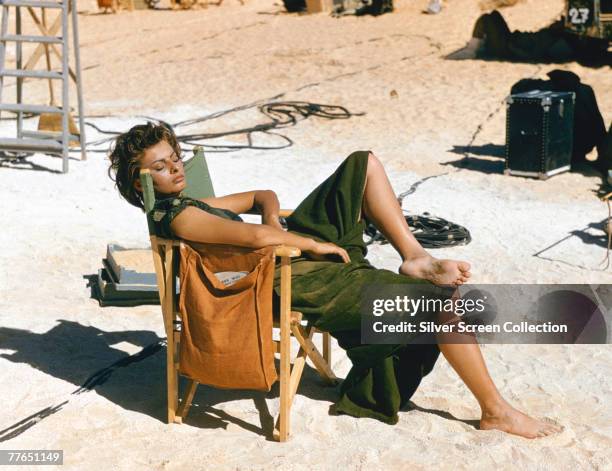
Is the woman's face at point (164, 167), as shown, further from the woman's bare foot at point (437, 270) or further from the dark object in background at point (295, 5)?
the dark object in background at point (295, 5)

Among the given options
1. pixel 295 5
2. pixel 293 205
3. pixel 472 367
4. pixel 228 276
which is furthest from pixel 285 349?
pixel 295 5

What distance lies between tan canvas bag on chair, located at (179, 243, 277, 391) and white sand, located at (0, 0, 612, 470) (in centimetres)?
28

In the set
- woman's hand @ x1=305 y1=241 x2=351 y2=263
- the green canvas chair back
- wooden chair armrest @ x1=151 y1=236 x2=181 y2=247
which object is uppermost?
the green canvas chair back

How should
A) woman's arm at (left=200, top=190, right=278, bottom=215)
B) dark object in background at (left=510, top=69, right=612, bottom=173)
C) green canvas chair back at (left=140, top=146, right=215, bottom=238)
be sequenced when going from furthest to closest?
dark object in background at (left=510, top=69, right=612, bottom=173) < green canvas chair back at (left=140, top=146, right=215, bottom=238) < woman's arm at (left=200, top=190, right=278, bottom=215)

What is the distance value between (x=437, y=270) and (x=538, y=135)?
5186 millimetres

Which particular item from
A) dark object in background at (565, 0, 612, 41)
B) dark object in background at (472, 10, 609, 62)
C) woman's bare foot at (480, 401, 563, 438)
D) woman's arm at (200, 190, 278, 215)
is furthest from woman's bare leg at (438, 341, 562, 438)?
dark object in background at (472, 10, 609, 62)

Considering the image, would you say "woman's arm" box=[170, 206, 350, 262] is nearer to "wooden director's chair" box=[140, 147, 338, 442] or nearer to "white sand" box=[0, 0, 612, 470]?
"wooden director's chair" box=[140, 147, 338, 442]

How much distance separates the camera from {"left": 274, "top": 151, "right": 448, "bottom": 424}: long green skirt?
3574 millimetres

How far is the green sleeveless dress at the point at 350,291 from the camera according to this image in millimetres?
3570

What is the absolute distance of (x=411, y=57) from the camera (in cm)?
1377

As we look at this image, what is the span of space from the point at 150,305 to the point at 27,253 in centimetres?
128

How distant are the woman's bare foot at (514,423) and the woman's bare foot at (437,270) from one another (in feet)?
1.65

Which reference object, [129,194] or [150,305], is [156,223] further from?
[150,305]

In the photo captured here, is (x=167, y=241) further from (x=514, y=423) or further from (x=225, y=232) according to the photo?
(x=514, y=423)
